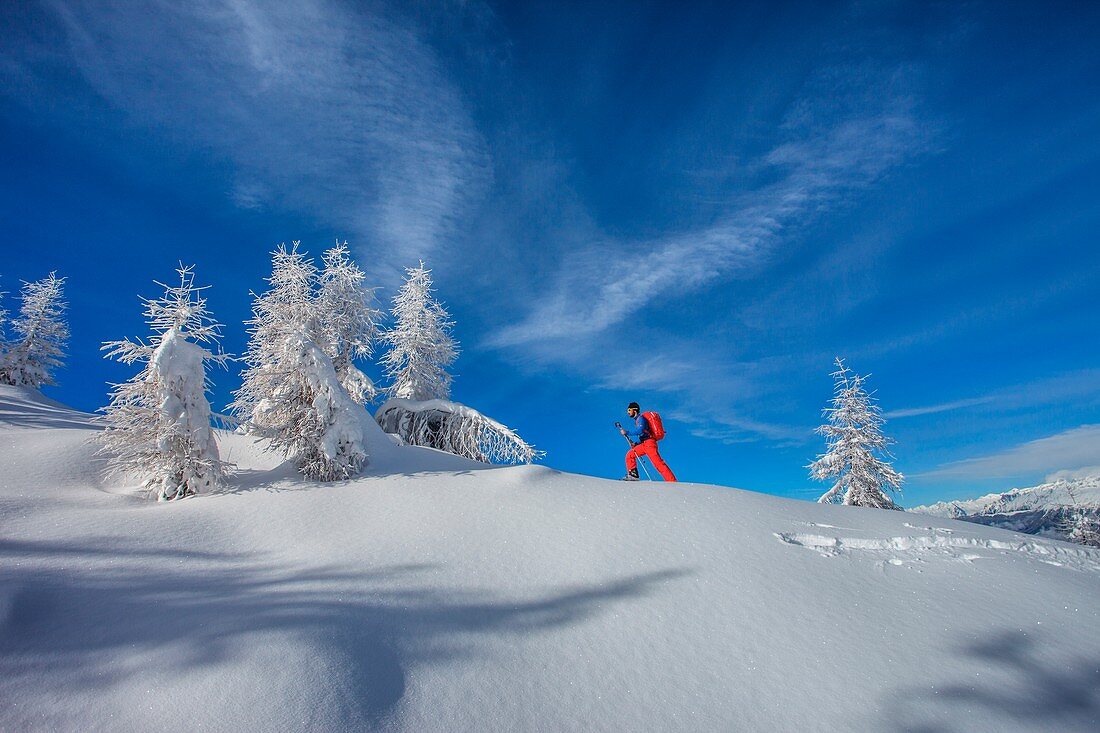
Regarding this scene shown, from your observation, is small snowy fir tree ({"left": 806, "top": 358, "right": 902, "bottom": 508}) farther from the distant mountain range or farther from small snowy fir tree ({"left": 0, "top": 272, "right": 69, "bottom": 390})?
small snowy fir tree ({"left": 0, "top": 272, "right": 69, "bottom": 390})

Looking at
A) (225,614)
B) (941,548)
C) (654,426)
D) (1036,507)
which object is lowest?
(225,614)

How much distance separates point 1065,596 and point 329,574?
8931 millimetres

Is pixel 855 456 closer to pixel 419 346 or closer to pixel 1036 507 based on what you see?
pixel 1036 507

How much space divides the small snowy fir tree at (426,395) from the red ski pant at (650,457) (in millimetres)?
5926

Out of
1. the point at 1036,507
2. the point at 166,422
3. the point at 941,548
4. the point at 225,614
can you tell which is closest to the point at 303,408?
the point at 166,422

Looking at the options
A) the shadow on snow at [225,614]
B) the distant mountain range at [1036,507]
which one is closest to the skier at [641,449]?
the shadow on snow at [225,614]

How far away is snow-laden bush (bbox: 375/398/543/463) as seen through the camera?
1680cm

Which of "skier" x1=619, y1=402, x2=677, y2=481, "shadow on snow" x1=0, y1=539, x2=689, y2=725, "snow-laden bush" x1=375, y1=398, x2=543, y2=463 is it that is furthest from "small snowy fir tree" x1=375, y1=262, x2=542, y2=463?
"shadow on snow" x1=0, y1=539, x2=689, y2=725

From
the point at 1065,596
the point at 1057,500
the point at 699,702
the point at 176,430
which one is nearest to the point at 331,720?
the point at 699,702

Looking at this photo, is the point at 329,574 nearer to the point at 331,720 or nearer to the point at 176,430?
the point at 331,720

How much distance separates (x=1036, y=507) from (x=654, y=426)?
1839 centimetres

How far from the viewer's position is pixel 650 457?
1098cm

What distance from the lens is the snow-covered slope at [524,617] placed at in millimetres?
3781

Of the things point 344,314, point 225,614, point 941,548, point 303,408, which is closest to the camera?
point 225,614
